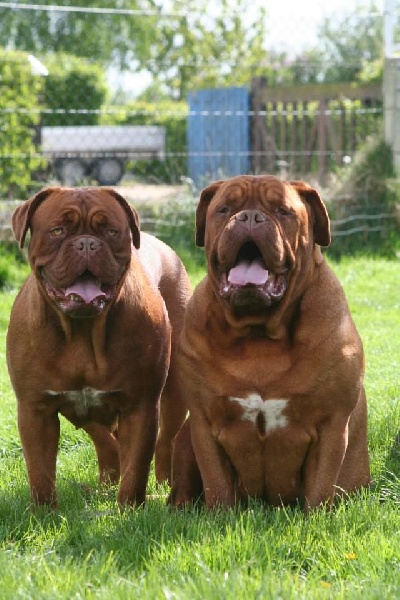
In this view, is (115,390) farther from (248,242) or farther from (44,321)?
(248,242)

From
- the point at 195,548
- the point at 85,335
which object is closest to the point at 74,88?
the point at 85,335

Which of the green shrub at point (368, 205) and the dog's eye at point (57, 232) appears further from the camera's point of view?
the green shrub at point (368, 205)

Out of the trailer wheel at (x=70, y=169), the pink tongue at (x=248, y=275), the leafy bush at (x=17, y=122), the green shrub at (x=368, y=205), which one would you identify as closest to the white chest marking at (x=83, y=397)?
the pink tongue at (x=248, y=275)

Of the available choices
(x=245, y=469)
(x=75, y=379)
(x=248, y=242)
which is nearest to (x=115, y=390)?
(x=75, y=379)

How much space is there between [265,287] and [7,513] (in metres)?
1.34

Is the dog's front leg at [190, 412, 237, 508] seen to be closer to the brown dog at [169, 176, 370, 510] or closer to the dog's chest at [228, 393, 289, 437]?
the brown dog at [169, 176, 370, 510]

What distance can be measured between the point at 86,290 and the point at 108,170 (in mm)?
14487

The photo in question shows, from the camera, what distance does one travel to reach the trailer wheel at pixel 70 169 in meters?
16.5

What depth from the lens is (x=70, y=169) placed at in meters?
17.4

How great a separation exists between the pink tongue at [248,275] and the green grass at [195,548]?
813 millimetres

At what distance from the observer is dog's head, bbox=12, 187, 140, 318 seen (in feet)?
13.8

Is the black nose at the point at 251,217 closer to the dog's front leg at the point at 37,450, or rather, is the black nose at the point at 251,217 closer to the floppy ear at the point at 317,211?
the floppy ear at the point at 317,211

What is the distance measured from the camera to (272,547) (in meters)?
3.59

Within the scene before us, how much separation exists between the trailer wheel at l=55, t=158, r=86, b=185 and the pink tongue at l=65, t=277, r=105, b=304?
11.9 meters
